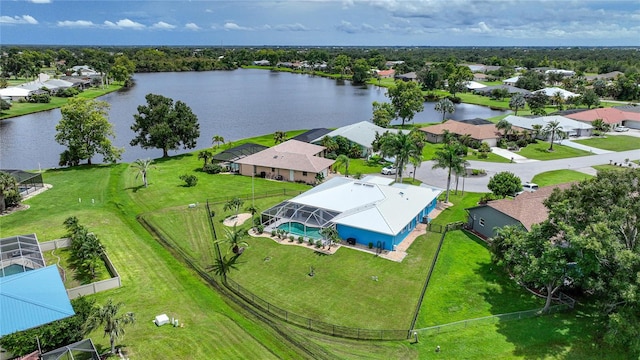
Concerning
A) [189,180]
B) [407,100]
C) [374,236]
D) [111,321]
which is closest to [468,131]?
[407,100]

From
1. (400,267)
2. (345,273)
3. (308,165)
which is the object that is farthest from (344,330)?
(308,165)

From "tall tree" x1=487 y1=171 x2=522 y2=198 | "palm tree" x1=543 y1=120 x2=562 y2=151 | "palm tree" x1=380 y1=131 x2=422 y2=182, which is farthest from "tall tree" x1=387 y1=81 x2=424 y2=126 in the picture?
"tall tree" x1=487 y1=171 x2=522 y2=198

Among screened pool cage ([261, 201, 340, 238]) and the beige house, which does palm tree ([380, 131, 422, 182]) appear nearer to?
the beige house

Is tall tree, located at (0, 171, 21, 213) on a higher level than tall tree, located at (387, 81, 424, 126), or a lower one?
lower

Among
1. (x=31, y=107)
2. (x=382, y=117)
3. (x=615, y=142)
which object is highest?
(x=382, y=117)

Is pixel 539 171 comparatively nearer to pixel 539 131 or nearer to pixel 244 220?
pixel 539 131

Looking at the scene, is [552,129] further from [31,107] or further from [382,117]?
[31,107]
